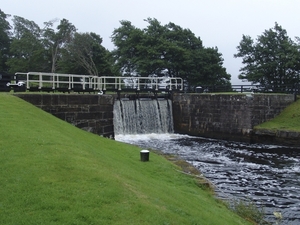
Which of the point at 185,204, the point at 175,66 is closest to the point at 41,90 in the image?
the point at 185,204

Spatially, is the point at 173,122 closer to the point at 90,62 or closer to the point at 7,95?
the point at 7,95

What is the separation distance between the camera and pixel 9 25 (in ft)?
197

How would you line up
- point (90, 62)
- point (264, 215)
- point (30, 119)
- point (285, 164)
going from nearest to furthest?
point (264, 215), point (30, 119), point (285, 164), point (90, 62)

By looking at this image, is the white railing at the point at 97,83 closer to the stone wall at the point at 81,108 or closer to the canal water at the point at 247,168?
the stone wall at the point at 81,108

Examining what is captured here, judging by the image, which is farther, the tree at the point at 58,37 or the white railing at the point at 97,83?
the tree at the point at 58,37

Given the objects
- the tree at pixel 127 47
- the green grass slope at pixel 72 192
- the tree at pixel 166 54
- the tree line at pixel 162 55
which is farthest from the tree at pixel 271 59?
the green grass slope at pixel 72 192

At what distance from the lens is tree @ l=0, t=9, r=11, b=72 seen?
5210cm

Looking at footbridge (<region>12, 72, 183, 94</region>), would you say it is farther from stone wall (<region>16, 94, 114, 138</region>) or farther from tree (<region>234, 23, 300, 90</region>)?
tree (<region>234, 23, 300, 90</region>)

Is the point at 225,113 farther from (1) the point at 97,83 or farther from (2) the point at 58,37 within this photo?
(2) the point at 58,37

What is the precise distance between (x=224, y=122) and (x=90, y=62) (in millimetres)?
26901

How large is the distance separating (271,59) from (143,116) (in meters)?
15.9

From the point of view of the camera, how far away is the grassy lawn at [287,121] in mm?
20922

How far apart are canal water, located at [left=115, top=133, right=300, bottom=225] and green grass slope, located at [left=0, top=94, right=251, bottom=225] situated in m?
2.27

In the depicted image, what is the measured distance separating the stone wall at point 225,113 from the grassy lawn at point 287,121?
380 millimetres
